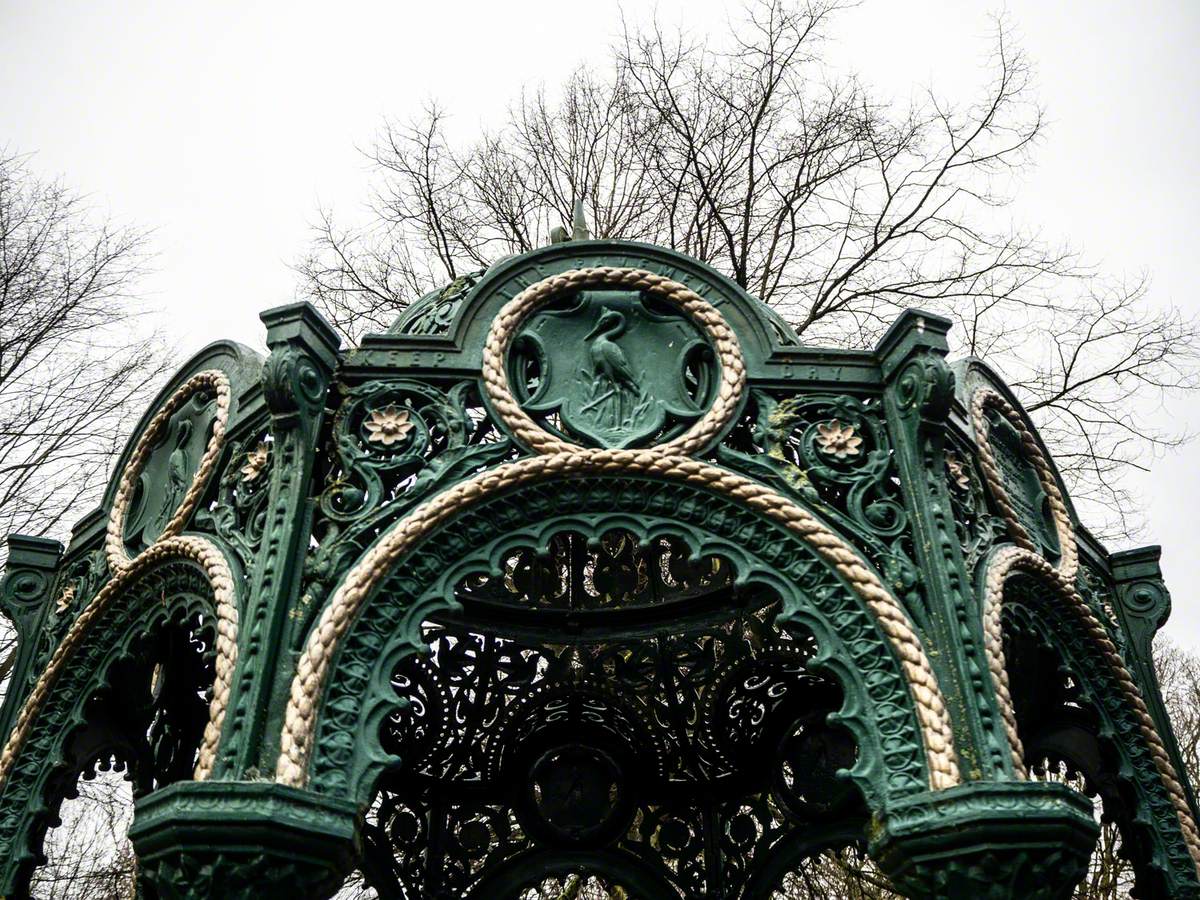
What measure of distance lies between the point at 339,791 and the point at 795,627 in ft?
6.12

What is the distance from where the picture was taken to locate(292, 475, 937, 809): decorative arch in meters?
4.32

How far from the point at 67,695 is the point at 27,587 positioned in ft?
2.71

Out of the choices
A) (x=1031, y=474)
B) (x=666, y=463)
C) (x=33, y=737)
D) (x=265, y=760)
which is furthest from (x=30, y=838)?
(x=1031, y=474)

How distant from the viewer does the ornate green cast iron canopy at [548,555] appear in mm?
4207

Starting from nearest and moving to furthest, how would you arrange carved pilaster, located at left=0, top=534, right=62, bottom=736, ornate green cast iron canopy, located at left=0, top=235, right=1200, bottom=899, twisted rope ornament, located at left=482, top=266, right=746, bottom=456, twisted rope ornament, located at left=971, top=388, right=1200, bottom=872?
ornate green cast iron canopy, located at left=0, top=235, right=1200, bottom=899, twisted rope ornament, located at left=482, top=266, right=746, bottom=456, twisted rope ornament, located at left=971, top=388, right=1200, bottom=872, carved pilaster, located at left=0, top=534, right=62, bottom=736

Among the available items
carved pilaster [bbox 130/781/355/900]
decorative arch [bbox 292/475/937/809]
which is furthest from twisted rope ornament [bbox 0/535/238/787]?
decorative arch [bbox 292/475/937/809]

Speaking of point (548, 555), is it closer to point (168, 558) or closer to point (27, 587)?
point (168, 558)

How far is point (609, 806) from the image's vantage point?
7574mm

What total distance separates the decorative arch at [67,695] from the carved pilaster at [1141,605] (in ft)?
13.5

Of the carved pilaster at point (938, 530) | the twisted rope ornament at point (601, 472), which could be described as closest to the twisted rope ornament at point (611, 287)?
the twisted rope ornament at point (601, 472)

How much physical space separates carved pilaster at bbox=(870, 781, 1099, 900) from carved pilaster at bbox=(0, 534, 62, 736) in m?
3.91

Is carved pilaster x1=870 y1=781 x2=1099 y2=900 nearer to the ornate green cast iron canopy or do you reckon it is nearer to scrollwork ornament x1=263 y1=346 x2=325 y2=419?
the ornate green cast iron canopy

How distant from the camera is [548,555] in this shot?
17.3ft

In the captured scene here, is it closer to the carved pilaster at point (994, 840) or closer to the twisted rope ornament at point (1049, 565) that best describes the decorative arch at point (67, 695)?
the carved pilaster at point (994, 840)
